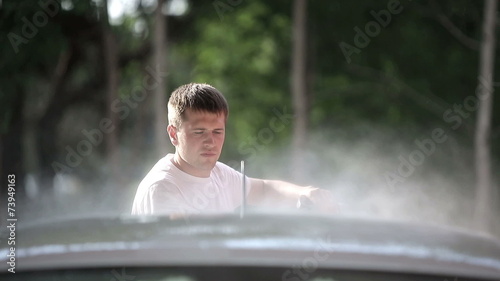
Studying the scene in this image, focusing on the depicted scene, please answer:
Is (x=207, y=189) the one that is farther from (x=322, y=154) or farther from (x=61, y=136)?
(x=61, y=136)

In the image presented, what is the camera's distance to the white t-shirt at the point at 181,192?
4223 millimetres

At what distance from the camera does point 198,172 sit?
14.8 feet

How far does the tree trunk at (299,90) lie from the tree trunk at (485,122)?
4035mm

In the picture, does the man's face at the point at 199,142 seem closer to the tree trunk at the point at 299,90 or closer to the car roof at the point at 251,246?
the car roof at the point at 251,246

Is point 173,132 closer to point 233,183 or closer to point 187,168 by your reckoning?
point 187,168

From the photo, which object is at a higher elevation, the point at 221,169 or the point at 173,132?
the point at 173,132

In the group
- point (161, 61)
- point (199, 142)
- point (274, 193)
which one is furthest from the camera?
point (161, 61)

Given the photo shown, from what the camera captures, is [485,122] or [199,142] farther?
[485,122]

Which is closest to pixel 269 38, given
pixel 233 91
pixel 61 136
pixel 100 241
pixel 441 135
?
pixel 233 91

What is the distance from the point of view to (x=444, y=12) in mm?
21516

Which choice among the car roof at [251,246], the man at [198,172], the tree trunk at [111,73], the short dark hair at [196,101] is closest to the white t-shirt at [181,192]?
the man at [198,172]

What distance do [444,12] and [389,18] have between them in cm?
127

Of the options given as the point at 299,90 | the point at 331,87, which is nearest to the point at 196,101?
the point at 299,90

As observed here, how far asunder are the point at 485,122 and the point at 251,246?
16320 millimetres
